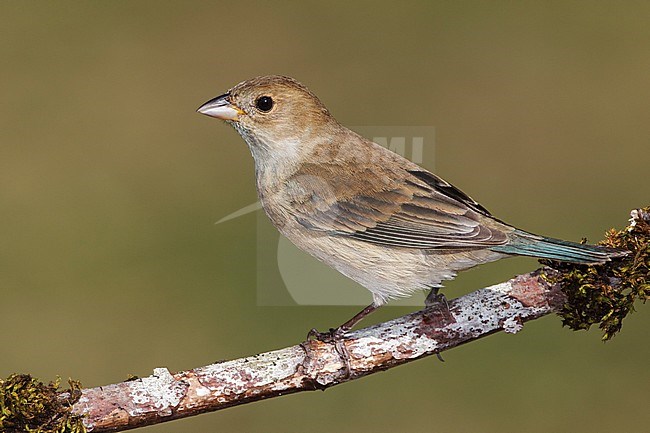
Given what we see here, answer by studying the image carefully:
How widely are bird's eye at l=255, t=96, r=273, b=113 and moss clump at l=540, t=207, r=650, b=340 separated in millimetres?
1390

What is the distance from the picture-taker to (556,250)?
3.43 m

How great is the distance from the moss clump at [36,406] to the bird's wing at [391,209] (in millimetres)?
1294

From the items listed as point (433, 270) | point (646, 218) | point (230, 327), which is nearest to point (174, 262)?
point (230, 327)

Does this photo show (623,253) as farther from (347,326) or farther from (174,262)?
(174,262)

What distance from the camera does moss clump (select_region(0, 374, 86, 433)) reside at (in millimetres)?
3000

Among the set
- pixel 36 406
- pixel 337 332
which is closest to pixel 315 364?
pixel 337 332

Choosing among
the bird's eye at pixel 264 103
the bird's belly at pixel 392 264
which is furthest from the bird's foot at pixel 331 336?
the bird's eye at pixel 264 103

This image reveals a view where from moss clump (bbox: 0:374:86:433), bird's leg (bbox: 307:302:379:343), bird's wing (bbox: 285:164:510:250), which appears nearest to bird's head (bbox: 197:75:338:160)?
bird's wing (bbox: 285:164:510:250)

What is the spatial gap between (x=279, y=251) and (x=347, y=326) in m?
1.34

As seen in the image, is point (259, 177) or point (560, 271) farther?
point (259, 177)

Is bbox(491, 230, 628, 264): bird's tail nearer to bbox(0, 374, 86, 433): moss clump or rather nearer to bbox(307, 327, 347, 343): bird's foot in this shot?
bbox(307, 327, 347, 343): bird's foot

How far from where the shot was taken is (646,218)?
11.5 ft

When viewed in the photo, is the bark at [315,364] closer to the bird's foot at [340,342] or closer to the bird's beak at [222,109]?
the bird's foot at [340,342]

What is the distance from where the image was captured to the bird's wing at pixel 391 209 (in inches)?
148
